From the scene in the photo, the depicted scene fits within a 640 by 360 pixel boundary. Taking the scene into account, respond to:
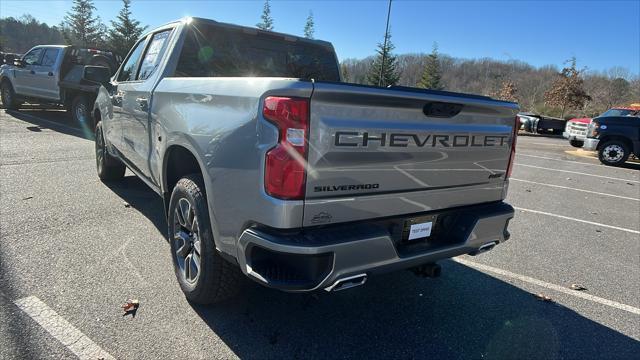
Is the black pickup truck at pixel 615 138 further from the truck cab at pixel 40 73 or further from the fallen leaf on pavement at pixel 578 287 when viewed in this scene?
the truck cab at pixel 40 73

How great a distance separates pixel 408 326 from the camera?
2.82 m

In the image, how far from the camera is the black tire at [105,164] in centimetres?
576

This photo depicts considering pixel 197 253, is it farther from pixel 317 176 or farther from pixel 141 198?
pixel 141 198

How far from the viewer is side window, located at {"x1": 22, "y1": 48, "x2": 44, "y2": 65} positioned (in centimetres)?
1207

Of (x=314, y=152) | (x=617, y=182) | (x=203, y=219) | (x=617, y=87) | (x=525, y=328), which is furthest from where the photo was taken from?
(x=617, y=87)

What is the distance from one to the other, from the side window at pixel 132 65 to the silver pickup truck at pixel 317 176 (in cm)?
111

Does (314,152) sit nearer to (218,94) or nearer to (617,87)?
(218,94)

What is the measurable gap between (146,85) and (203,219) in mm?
1745

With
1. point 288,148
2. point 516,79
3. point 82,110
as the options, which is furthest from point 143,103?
point 516,79

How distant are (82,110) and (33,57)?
3.05 m

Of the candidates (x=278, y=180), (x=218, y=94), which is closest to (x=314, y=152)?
(x=278, y=180)

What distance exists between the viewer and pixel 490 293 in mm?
3404

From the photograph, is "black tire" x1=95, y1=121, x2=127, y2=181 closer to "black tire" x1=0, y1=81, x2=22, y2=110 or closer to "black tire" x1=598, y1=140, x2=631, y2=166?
"black tire" x1=0, y1=81, x2=22, y2=110

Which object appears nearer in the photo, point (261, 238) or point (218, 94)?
point (261, 238)
